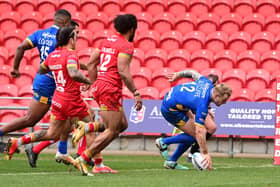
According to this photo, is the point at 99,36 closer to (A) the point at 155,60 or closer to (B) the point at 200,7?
(A) the point at 155,60

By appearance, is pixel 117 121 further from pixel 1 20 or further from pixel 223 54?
pixel 1 20

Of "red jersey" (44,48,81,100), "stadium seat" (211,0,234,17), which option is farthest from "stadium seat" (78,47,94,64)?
"red jersey" (44,48,81,100)

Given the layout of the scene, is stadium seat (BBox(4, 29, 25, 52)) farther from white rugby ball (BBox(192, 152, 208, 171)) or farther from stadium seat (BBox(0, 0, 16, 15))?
white rugby ball (BBox(192, 152, 208, 171))

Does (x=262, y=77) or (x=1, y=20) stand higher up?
(x=1, y=20)

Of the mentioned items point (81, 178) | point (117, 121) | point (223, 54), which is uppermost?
point (223, 54)

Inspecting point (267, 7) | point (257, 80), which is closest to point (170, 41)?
point (257, 80)

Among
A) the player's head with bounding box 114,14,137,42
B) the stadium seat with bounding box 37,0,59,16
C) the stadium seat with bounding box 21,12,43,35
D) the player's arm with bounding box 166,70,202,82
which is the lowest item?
the player's arm with bounding box 166,70,202,82

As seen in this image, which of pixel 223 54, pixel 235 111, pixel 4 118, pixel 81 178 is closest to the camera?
pixel 81 178

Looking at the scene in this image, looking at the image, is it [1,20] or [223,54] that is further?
[1,20]

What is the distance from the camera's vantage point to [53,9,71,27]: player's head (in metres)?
10.7

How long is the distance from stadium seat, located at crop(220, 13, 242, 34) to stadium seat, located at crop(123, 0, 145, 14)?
8.11 feet

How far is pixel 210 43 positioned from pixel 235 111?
13.3 feet

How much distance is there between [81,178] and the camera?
26.5 feet

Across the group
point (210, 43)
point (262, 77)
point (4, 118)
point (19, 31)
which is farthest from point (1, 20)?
point (262, 77)
